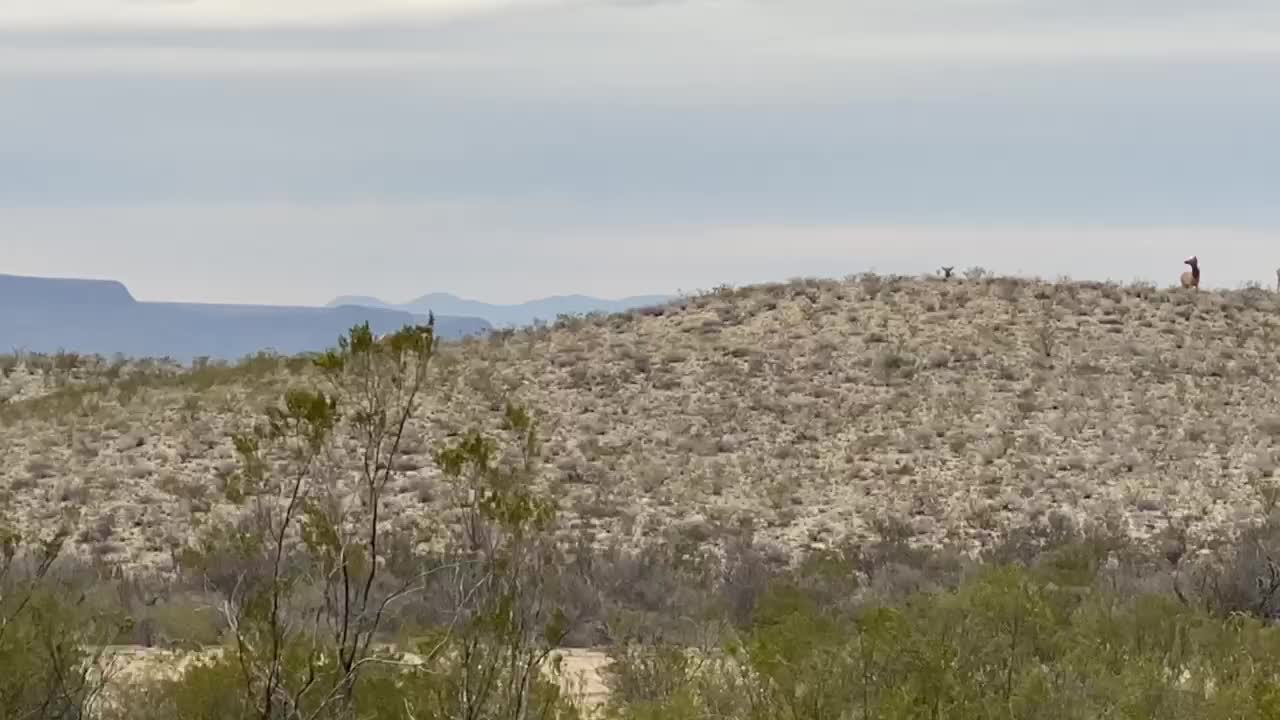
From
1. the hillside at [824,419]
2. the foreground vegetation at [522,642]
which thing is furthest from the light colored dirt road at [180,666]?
the hillside at [824,419]

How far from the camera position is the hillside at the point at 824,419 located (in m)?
29.9

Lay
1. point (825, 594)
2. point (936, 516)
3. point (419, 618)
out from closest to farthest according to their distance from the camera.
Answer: point (419, 618) → point (825, 594) → point (936, 516)

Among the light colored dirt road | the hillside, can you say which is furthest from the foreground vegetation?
the hillside

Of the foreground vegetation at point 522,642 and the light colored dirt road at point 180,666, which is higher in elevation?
the foreground vegetation at point 522,642

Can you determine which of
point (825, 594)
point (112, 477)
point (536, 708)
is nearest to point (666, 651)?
point (536, 708)

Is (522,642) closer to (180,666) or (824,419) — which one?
(180,666)

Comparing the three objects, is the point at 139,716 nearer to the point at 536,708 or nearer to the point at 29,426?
the point at 536,708

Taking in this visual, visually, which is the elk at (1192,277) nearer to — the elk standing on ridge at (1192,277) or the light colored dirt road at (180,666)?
the elk standing on ridge at (1192,277)

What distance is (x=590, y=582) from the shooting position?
2403cm

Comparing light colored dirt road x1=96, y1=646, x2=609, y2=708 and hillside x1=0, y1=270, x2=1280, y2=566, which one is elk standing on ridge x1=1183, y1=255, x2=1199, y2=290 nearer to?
hillside x1=0, y1=270, x2=1280, y2=566

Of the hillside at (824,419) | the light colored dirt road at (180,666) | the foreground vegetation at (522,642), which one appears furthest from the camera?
the hillside at (824,419)

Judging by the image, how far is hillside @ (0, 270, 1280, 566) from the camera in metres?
29.9

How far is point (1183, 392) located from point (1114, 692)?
24.4 m

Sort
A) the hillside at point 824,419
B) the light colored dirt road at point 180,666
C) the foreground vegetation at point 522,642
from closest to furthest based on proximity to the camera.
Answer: the foreground vegetation at point 522,642 < the light colored dirt road at point 180,666 < the hillside at point 824,419
